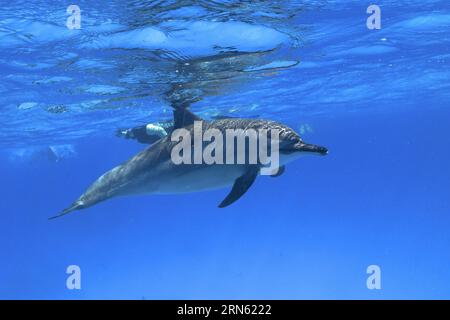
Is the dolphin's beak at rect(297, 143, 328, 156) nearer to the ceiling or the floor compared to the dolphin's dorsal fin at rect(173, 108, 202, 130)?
nearer to the floor

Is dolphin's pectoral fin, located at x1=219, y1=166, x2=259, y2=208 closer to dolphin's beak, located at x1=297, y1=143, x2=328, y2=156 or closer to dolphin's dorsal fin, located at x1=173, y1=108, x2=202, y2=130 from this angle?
dolphin's beak, located at x1=297, y1=143, x2=328, y2=156

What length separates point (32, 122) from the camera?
28234 mm

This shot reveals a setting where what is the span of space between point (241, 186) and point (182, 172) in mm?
1626

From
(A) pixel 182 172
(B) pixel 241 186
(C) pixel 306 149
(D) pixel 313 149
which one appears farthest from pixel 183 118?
(D) pixel 313 149

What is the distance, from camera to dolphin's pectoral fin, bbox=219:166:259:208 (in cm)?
833

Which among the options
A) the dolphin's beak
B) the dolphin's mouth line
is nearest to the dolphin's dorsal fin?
the dolphin's mouth line

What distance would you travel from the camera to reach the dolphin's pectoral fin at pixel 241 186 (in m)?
8.33

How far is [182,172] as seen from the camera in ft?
31.4

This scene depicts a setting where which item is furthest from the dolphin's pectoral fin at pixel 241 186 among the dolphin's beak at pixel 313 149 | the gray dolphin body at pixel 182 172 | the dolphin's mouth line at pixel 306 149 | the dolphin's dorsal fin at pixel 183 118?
the dolphin's dorsal fin at pixel 183 118

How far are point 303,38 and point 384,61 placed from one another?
A: 24.4 ft
